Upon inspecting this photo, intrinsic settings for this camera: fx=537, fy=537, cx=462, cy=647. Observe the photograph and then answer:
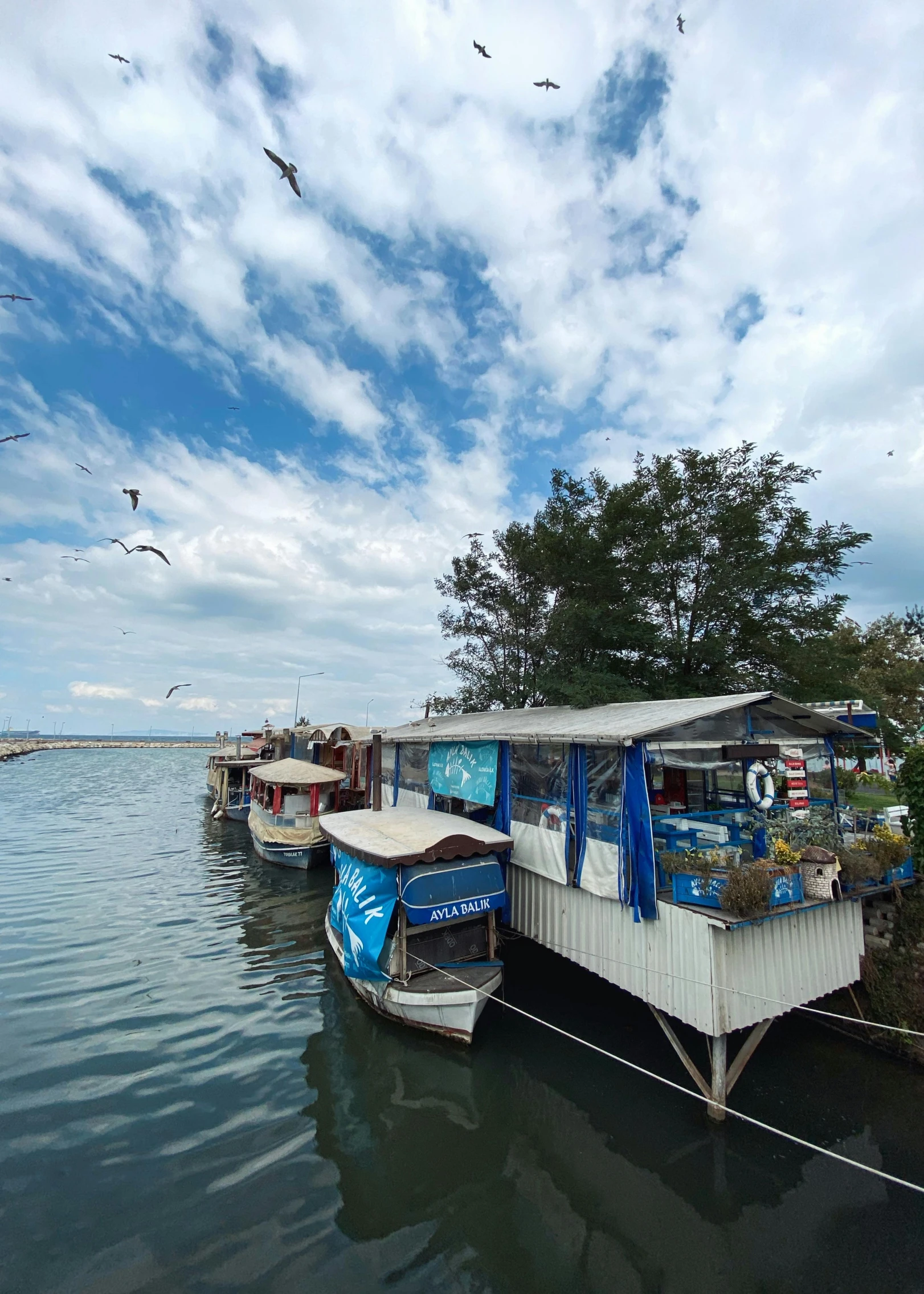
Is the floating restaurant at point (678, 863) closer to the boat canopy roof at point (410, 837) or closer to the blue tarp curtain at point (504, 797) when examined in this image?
the blue tarp curtain at point (504, 797)

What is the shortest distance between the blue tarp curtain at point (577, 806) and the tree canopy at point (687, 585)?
295 inches

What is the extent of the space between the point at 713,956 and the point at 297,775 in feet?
60.2

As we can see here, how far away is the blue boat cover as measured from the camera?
9.62 meters

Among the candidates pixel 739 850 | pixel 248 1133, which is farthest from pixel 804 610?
pixel 248 1133

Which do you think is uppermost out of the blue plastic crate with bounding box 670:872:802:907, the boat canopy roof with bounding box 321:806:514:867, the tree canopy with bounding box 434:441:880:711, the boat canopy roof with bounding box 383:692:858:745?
the tree canopy with bounding box 434:441:880:711

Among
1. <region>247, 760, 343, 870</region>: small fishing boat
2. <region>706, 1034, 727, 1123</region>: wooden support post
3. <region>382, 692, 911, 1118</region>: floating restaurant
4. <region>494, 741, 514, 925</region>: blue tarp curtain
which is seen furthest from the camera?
<region>247, 760, 343, 870</region>: small fishing boat

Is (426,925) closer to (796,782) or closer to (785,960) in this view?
(785,960)

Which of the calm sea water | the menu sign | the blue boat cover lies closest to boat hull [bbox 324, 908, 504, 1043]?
the calm sea water

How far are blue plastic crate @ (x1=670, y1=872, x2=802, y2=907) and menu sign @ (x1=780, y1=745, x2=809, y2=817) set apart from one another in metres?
2.40

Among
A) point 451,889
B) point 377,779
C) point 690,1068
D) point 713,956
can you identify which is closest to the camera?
point 713,956

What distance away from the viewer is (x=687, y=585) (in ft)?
71.0

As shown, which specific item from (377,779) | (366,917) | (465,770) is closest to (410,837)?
(366,917)

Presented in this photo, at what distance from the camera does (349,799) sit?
2481 centimetres

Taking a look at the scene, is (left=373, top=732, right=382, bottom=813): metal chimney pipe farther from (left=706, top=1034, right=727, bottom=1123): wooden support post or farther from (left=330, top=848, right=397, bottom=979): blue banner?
(left=706, top=1034, right=727, bottom=1123): wooden support post
